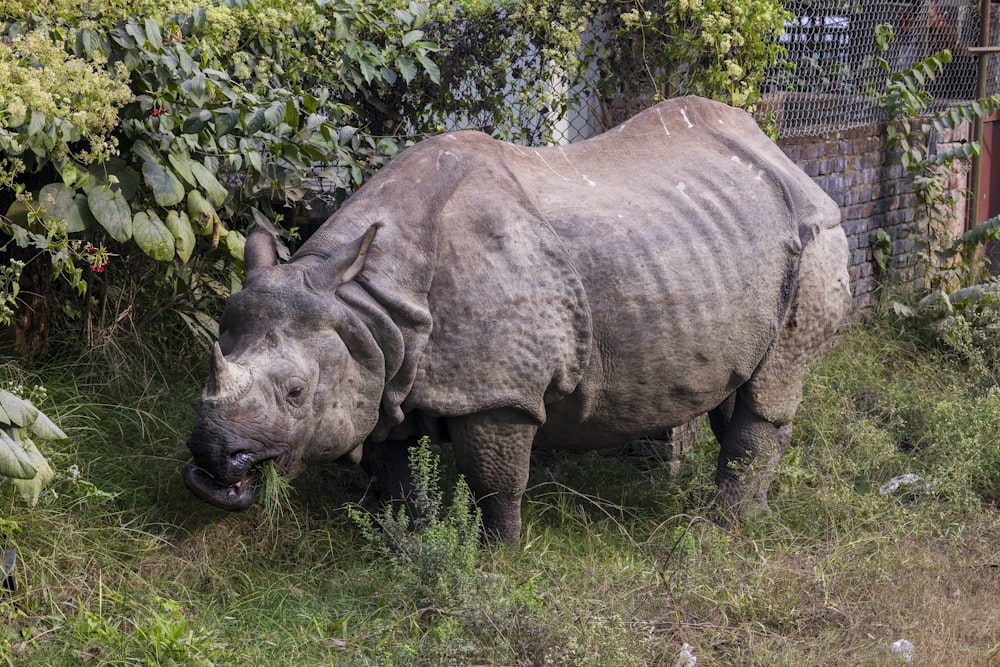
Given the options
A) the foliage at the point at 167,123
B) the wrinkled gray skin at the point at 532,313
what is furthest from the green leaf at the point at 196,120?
the wrinkled gray skin at the point at 532,313

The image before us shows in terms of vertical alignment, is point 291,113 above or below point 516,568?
above

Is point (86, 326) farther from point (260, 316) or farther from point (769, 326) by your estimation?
point (769, 326)

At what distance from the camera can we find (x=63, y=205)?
4.16m

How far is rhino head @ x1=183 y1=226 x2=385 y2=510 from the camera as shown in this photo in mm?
3727

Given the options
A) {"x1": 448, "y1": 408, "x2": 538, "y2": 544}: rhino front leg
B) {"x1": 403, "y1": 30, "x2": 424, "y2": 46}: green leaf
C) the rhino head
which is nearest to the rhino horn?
the rhino head

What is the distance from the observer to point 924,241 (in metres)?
8.01

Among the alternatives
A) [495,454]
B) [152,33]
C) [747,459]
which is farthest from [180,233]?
[747,459]

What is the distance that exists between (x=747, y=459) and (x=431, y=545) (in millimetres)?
1616

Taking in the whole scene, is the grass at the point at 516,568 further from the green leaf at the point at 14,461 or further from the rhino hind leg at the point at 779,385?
the green leaf at the point at 14,461

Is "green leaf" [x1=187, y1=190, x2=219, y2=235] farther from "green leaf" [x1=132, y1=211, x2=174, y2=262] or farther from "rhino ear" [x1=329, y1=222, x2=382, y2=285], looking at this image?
"rhino ear" [x1=329, y1=222, x2=382, y2=285]

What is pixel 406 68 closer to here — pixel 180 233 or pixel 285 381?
pixel 180 233

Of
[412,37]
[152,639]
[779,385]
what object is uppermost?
[412,37]

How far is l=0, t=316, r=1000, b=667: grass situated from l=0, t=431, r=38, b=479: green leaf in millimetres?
536

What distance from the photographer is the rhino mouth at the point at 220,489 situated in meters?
3.78
